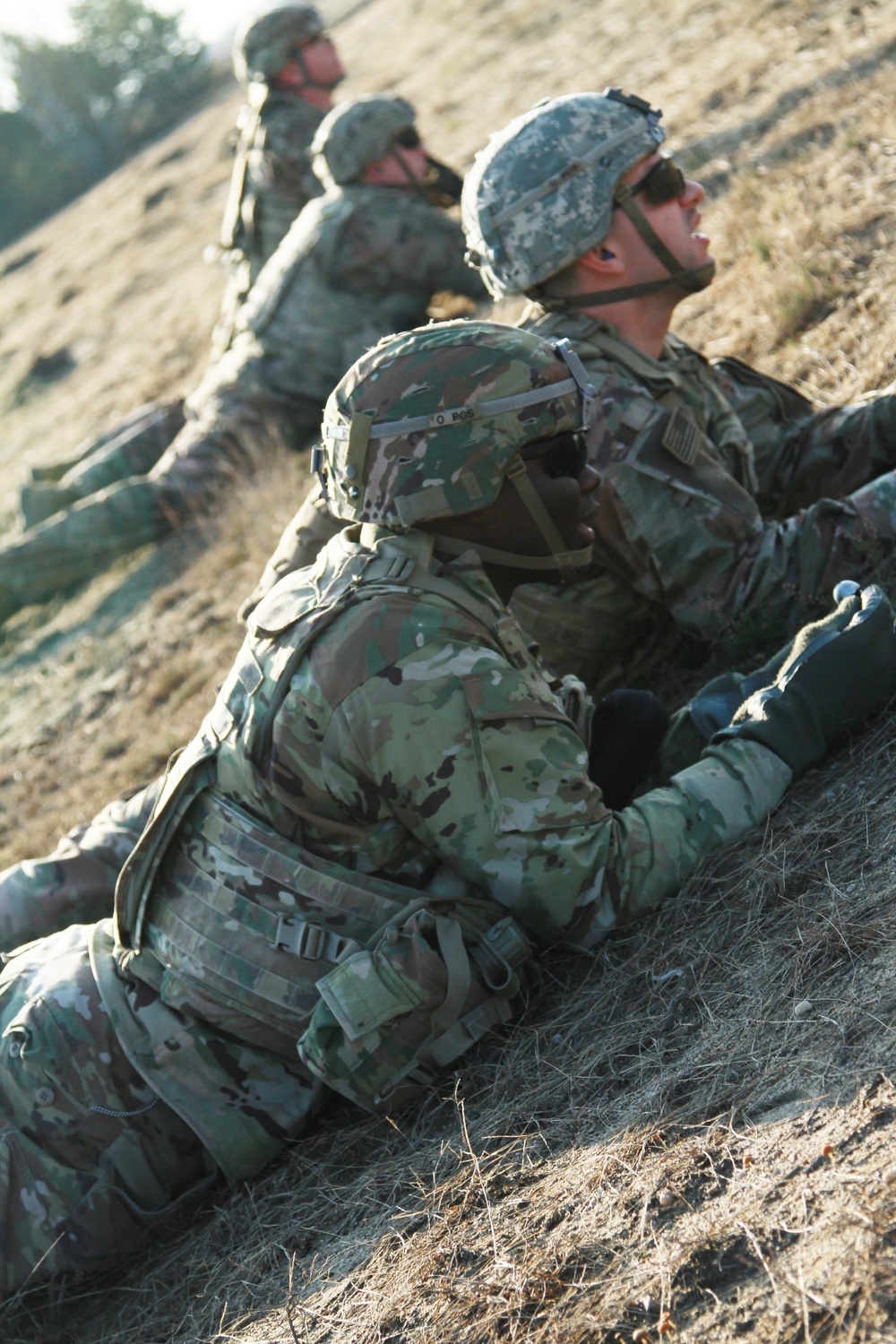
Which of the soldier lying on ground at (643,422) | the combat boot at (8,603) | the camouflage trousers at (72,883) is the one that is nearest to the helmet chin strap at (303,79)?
the combat boot at (8,603)

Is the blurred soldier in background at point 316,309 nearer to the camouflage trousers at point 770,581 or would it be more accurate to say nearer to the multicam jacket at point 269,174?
the multicam jacket at point 269,174

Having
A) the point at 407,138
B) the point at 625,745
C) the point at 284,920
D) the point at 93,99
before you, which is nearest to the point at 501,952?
the point at 284,920

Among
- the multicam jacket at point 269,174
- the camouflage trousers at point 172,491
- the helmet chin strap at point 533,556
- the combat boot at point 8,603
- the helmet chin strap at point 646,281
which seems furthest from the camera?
the combat boot at point 8,603

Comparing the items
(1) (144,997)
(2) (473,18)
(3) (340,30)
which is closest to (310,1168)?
(1) (144,997)

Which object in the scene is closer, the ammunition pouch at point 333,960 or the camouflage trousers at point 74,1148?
the ammunition pouch at point 333,960

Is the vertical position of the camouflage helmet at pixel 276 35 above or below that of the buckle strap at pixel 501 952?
above

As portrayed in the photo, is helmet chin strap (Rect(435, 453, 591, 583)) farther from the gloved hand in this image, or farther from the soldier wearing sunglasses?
the soldier wearing sunglasses

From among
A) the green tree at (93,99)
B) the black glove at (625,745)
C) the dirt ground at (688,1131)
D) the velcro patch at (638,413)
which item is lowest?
the dirt ground at (688,1131)

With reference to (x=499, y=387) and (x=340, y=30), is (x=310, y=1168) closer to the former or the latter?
(x=499, y=387)

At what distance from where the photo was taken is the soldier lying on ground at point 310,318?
820 cm

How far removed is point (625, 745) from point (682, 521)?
767 millimetres

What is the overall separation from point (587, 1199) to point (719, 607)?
2.04 metres

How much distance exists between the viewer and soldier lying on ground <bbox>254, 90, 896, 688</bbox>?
Answer: 409 centimetres

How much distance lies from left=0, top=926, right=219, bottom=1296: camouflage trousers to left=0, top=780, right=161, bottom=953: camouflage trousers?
0.98 m
